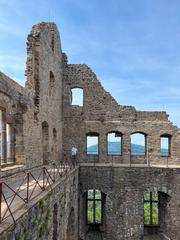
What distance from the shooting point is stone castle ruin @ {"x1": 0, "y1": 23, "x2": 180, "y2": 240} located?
832 cm

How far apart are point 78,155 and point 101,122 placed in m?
2.54

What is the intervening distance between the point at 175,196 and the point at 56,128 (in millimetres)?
7293

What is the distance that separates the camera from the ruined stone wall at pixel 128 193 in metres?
14.3

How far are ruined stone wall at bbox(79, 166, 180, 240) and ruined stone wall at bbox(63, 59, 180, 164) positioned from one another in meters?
3.16

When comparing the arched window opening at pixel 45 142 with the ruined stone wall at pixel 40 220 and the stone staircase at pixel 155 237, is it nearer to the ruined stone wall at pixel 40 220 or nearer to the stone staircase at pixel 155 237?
the ruined stone wall at pixel 40 220

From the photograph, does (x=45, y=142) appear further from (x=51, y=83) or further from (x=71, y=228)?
(x=71, y=228)

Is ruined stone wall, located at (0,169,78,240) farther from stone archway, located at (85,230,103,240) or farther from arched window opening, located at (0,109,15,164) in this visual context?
stone archway, located at (85,230,103,240)

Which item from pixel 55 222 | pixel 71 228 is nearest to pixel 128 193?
pixel 71 228

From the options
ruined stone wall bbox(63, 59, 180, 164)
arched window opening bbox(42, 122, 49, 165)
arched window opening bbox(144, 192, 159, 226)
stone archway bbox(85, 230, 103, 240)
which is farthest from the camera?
ruined stone wall bbox(63, 59, 180, 164)

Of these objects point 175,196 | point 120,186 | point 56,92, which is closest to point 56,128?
point 56,92

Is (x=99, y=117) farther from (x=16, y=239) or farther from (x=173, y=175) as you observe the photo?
(x=16, y=239)

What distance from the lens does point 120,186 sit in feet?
47.9

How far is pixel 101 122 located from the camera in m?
18.1

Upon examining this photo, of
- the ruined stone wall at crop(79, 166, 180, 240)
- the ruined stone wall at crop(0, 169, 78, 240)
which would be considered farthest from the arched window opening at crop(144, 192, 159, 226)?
the ruined stone wall at crop(0, 169, 78, 240)
